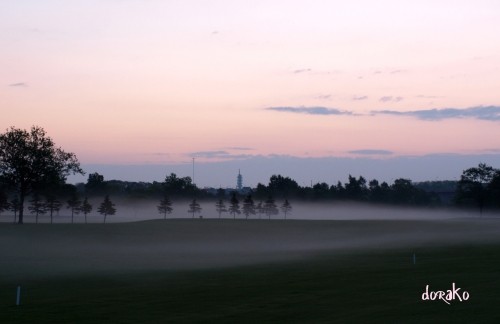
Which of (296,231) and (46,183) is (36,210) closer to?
(46,183)

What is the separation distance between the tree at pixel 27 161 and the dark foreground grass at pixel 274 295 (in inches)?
2508

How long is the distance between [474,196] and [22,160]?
94.0 m

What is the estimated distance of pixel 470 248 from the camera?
5184cm

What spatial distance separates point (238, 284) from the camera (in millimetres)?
34062

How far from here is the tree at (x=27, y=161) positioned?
101500 millimetres

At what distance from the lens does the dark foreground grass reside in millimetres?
24094

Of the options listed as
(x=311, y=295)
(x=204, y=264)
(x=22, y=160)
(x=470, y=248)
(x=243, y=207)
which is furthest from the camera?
(x=243, y=207)

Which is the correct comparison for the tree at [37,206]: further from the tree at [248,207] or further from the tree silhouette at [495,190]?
the tree silhouette at [495,190]

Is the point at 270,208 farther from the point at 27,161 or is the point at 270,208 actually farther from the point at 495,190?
the point at 27,161

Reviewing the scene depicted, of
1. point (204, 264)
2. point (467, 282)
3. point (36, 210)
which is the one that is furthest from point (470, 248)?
point (36, 210)

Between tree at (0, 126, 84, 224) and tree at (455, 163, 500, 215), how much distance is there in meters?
89.3

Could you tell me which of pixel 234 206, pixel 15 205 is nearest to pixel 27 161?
pixel 15 205

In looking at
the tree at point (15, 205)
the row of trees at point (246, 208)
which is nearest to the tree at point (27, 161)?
the tree at point (15, 205)

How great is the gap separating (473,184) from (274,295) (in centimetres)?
14006
